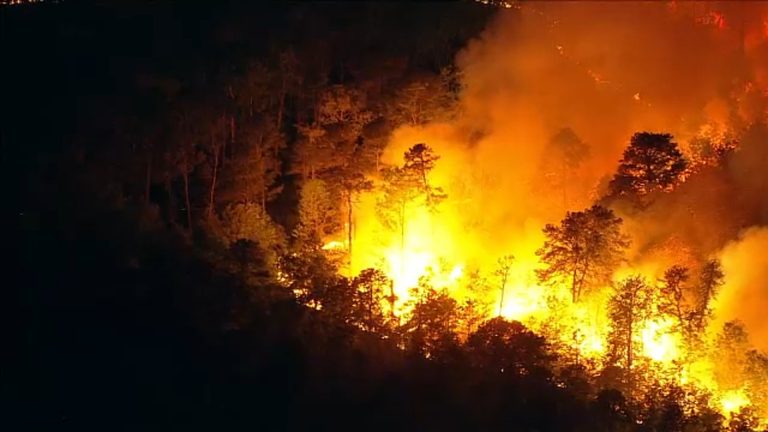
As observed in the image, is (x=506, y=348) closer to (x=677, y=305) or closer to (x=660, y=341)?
(x=660, y=341)

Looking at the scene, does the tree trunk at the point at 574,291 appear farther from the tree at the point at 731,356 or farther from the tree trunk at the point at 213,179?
the tree trunk at the point at 213,179

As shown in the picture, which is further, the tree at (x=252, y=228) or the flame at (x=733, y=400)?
the tree at (x=252, y=228)

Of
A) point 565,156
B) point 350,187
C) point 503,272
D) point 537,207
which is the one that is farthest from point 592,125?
point 350,187

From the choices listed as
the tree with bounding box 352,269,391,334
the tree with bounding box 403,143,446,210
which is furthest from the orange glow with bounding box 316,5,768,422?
the tree with bounding box 352,269,391,334

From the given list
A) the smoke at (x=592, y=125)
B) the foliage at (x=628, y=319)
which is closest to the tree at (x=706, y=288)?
the foliage at (x=628, y=319)

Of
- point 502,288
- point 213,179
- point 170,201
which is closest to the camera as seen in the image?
point 502,288

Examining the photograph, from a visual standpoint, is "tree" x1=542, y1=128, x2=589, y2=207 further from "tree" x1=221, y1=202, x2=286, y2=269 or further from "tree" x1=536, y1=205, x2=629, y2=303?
"tree" x1=221, y1=202, x2=286, y2=269

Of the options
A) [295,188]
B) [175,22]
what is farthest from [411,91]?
[175,22]
